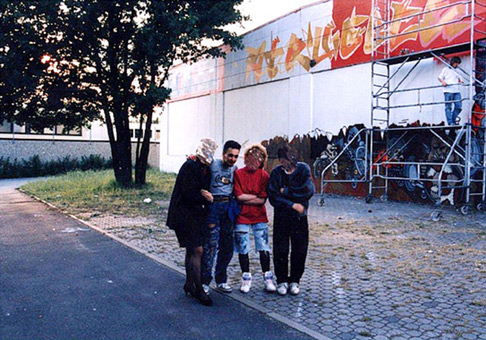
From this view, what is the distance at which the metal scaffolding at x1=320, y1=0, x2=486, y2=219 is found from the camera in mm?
11766

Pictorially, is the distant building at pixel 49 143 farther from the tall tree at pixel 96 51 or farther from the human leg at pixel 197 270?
the human leg at pixel 197 270

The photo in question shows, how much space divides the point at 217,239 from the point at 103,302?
139cm

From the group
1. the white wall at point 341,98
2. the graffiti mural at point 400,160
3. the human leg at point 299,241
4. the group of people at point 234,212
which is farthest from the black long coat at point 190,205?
the white wall at point 341,98

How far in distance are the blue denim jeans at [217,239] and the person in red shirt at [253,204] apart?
0.35 feet

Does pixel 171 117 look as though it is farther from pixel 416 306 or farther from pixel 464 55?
pixel 416 306

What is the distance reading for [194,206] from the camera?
484cm

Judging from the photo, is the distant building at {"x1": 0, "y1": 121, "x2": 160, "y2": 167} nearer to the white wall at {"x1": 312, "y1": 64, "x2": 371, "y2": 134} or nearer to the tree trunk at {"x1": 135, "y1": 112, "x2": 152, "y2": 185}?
the tree trunk at {"x1": 135, "y1": 112, "x2": 152, "y2": 185}

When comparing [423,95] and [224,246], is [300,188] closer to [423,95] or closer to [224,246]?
[224,246]

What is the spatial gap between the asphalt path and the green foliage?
2469cm

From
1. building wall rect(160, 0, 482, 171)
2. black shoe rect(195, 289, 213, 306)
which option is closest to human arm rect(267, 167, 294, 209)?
black shoe rect(195, 289, 213, 306)

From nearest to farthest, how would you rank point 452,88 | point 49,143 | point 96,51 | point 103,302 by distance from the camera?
1. point 103,302
2. point 452,88
3. point 96,51
4. point 49,143

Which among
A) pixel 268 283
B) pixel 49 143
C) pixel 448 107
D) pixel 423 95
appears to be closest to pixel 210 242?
pixel 268 283

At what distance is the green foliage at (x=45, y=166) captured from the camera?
1180 inches

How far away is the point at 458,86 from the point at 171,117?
19281 millimetres
